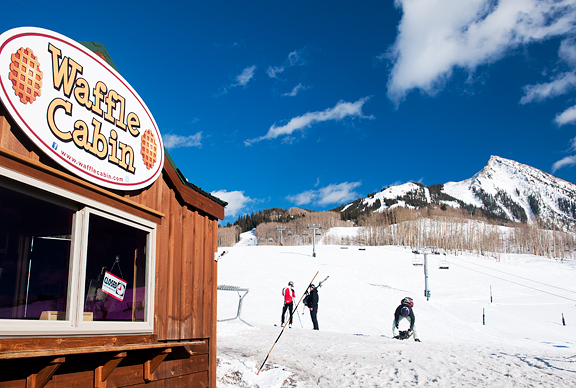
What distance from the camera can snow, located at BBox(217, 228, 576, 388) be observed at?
27.5 ft

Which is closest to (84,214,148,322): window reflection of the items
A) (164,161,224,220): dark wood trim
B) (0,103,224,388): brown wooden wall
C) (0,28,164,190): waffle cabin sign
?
(0,103,224,388): brown wooden wall

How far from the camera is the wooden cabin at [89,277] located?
3.41m

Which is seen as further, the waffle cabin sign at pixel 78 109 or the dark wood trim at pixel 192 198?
the dark wood trim at pixel 192 198

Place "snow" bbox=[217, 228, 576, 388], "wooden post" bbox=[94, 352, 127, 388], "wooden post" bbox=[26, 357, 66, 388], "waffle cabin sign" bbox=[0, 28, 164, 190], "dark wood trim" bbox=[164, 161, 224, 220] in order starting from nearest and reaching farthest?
"wooden post" bbox=[26, 357, 66, 388]
"waffle cabin sign" bbox=[0, 28, 164, 190]
"wooden post" bbox=[94, 352, 127, 388]
"dark wood trim" bbox=[164, 161, 224, 220]
"snow" bbox=[217, 228, 576, 388]

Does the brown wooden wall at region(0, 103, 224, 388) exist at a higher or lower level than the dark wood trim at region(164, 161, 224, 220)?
lower

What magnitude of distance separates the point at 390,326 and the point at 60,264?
16.4m

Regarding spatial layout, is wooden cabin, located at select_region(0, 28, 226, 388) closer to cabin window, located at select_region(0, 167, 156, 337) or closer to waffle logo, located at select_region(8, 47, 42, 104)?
cabin window, located at select_region(0, 167, 156, 337)

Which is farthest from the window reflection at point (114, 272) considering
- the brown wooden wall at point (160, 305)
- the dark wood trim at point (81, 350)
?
the dark wood trim at point (81, 350)

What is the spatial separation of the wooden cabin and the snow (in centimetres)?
325

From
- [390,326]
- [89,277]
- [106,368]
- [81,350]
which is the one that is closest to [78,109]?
[89,277]

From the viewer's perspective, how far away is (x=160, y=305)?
5191 millimetres

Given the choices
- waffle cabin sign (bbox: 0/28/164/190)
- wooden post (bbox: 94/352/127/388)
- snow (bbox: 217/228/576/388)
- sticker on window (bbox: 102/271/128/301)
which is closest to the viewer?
waffle cabin sign (bbox: 0/28/164/190)

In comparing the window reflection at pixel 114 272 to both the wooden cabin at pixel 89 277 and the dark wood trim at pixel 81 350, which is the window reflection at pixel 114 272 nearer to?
the wooden cabin at pixel 89 277

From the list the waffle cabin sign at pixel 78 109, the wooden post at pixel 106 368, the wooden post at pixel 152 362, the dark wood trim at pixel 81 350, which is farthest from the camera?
the wooden post at pixel 152 362
